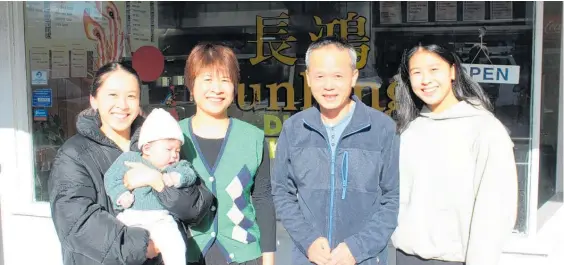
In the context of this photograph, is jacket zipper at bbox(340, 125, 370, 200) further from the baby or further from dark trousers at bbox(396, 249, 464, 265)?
the baby

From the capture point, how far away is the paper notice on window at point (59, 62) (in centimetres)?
482

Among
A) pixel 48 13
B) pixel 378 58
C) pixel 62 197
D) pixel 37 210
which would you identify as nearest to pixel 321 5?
pixel 378 58

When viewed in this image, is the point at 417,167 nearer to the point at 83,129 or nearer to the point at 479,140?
the point at 479,140

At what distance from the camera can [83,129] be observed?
2.25 m

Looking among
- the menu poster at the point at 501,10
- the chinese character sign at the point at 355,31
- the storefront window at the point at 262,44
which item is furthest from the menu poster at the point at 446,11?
the chinese character sign at the point at 355,31

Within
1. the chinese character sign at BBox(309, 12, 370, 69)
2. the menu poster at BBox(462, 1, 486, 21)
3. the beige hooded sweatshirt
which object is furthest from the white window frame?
the menu poster at BBox(462, 1, 486, 21)

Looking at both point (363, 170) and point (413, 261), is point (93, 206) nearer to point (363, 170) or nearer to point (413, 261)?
point (363, 170)

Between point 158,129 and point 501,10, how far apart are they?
10.8 ft

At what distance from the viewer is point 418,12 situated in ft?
15.8

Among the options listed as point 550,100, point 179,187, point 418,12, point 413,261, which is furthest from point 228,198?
point 418,12

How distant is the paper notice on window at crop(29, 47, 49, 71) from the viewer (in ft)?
15.1

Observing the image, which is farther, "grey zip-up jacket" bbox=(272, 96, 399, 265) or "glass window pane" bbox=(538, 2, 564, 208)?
"glass window pane" bbox=(538, 2, 564, 208)

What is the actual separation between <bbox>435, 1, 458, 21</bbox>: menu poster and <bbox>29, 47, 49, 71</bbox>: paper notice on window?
3060mm

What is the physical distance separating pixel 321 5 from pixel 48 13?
2190 mm
